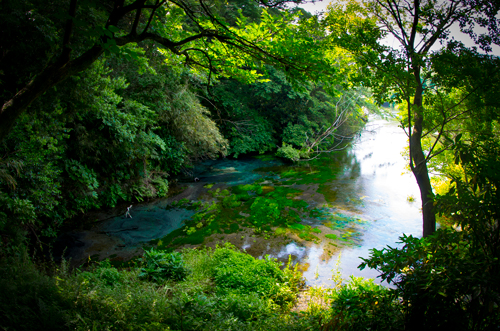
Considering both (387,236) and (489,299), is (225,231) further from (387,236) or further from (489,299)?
(489,299)

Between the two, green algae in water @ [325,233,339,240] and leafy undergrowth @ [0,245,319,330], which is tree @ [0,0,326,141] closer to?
leafy undergrowth @ [0,245,319,330]

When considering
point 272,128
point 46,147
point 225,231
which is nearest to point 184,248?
point 225,231

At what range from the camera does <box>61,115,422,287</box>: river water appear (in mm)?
6281

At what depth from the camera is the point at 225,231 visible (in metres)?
7.54

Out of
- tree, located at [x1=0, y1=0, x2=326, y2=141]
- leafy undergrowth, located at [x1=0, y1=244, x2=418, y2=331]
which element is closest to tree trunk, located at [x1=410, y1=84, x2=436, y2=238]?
leafy undergrowth, located at [x1=0, y1=244, x2=418, y2=331]

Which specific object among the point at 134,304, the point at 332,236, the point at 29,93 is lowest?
the point at 332,236

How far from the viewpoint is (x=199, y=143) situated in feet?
39.1

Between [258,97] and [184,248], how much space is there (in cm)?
1412

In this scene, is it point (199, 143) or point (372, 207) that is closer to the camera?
point (372, 207)

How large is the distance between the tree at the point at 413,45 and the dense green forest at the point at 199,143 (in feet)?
0.13

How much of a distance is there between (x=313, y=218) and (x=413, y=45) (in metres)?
5.54

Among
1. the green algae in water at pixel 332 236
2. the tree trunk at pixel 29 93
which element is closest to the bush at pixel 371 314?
the tree trunk at pixel 29 93

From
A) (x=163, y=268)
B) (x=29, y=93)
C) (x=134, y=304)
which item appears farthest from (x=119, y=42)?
(x=163, y=268)

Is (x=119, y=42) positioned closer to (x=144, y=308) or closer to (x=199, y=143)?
Result: (x=144, y=308)
